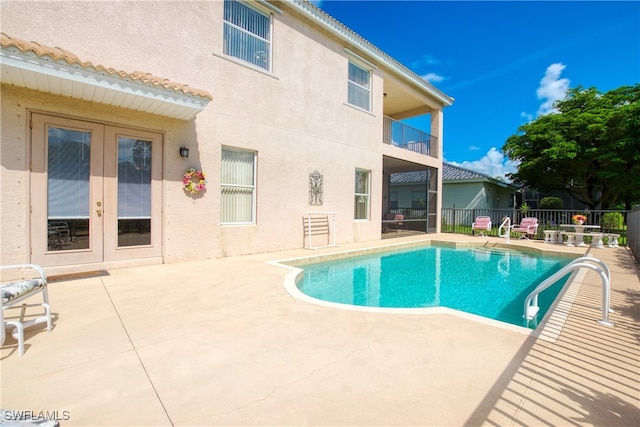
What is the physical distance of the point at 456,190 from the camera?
22.5m

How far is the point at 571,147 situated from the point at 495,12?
1022cm

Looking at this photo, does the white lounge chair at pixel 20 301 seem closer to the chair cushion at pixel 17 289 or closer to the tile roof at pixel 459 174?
the chair cushion at pixel 17 289

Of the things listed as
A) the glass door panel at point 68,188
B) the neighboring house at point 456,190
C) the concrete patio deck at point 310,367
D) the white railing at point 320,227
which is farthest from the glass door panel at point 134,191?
the neighboring house at point 456,190

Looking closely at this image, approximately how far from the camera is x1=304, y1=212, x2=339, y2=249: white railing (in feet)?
30.9

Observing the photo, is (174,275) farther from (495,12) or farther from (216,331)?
(495,12)

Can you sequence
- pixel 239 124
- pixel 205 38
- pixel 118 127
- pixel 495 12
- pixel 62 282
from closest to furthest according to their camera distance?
pixel 62 282 < pixel 118 127 < pixel 205 38 < pixel 239 124 < pixel 495 12

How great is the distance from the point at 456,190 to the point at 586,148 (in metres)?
7.67

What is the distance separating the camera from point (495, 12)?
40.1 ft

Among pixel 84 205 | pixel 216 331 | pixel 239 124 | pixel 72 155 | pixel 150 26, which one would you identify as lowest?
pixel 216 331

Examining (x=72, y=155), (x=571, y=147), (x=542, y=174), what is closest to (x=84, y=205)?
(x=72, y=155)

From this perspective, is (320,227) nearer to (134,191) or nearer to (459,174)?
(134,191)

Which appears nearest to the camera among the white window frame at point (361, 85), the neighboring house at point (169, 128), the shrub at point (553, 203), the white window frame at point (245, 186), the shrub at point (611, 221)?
the neighboring house at point (169, 128)

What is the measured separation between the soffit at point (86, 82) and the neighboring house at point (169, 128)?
24 millimetres

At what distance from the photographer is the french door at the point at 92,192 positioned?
5145 mm
